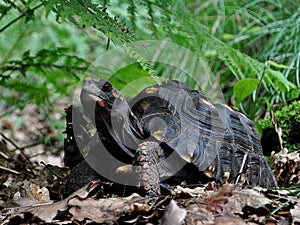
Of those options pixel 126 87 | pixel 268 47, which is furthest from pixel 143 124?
pixel 268 47

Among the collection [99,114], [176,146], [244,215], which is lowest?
[244,215]

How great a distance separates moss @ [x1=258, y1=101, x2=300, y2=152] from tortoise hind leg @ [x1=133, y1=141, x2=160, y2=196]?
156 cm

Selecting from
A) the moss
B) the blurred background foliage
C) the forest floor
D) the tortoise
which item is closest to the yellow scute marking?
the tortoise

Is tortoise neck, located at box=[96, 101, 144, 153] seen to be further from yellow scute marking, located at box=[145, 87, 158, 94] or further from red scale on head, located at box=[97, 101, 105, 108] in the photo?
yellow scute marking, located at box=[145, 87, 158, 94]

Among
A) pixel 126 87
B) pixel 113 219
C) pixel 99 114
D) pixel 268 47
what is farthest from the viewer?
pixel 268 47

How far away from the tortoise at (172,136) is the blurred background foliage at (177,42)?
0.28m

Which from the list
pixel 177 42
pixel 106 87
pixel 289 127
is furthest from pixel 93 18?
pixel 289 127

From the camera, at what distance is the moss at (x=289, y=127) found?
3.40m

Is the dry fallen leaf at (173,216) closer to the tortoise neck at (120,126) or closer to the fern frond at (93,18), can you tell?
the tortoise neck at (120,126)

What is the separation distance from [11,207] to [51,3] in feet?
3.45

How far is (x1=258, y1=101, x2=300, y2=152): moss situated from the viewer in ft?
11.2

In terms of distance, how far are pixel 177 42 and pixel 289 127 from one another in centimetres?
124

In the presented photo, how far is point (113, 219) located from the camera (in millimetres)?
1677

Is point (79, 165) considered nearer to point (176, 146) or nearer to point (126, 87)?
point (176, 146)
